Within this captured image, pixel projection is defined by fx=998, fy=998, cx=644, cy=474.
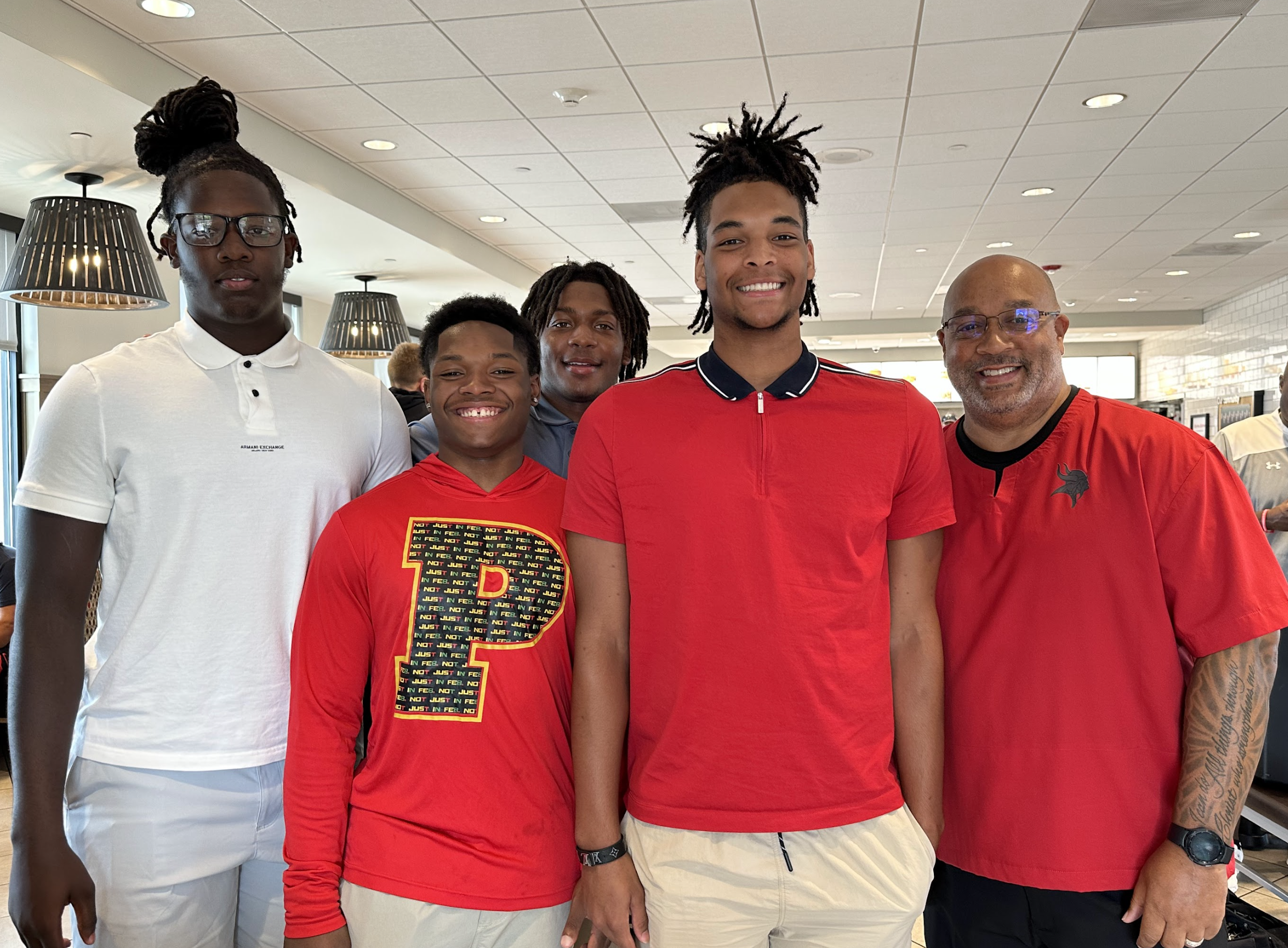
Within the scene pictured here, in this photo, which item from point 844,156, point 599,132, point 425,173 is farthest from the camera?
point 425,173

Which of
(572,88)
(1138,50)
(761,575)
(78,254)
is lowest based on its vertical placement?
(761,575)

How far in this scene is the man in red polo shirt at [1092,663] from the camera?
165 centimetres

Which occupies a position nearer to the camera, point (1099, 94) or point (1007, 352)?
point (1007, 352)

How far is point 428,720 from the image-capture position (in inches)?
63.9

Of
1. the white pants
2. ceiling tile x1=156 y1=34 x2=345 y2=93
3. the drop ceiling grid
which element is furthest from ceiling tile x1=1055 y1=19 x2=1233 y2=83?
the white pants

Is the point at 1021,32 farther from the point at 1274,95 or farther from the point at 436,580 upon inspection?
the point at 436,580

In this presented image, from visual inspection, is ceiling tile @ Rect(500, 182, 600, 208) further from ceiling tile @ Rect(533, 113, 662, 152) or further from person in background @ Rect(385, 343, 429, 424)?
person in background @ Rect(385, 343, 429, 424)

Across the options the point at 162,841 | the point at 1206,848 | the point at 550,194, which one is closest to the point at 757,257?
the point at 1206,848

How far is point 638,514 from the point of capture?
164 centimetres

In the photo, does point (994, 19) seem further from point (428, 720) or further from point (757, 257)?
point (428, 720)

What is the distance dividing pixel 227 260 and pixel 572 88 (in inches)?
154

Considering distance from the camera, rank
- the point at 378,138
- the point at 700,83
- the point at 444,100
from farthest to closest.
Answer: the point at 378,138
the point at 444,100
the point at 700,83

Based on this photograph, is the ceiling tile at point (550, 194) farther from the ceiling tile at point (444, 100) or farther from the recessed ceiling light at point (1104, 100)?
the recessed ceiling light at point (1104, 100)

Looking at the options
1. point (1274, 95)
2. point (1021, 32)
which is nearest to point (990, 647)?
point (1021, 32)
